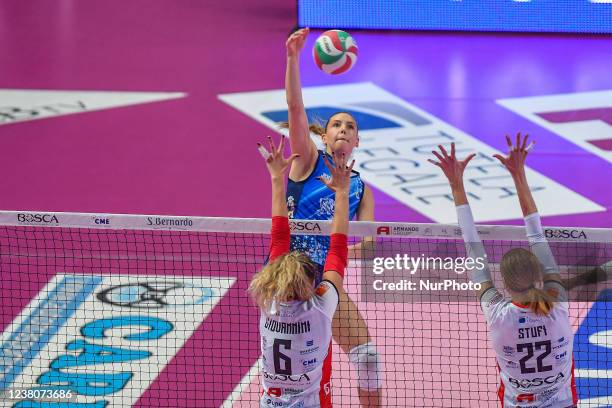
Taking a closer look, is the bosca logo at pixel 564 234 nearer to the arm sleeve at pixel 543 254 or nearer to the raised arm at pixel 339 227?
the arm sleeve at pixel 543 254

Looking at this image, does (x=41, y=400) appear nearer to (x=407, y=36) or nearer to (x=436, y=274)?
(x=436, y=274)

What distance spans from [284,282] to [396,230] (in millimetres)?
1679

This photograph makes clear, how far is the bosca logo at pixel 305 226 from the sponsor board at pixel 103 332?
2333 millimetres

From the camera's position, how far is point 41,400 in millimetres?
7938

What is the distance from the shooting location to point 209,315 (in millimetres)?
9117

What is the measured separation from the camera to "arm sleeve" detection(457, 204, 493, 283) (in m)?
5.77

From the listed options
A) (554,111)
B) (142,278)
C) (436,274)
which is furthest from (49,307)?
(554,111)

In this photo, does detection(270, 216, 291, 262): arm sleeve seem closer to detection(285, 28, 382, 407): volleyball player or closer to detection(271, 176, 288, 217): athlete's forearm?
detection(271, 176, 288, 217): athlete's forearm

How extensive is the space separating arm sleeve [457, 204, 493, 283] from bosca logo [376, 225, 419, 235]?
0.91m

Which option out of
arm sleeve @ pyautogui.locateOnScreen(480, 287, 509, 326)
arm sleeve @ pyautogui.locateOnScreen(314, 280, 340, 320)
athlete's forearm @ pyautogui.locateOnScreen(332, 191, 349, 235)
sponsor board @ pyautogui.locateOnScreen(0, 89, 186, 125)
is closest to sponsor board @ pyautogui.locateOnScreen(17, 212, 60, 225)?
athlete's forearm @ pyautogui.locateOnScreen(332, 191, 349, 235)

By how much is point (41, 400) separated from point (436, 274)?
12.3 feet

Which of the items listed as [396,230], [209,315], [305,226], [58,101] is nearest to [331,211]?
[305,226]

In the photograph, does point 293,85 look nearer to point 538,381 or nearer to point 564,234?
point 564,234

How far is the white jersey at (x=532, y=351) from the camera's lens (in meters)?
5.48
